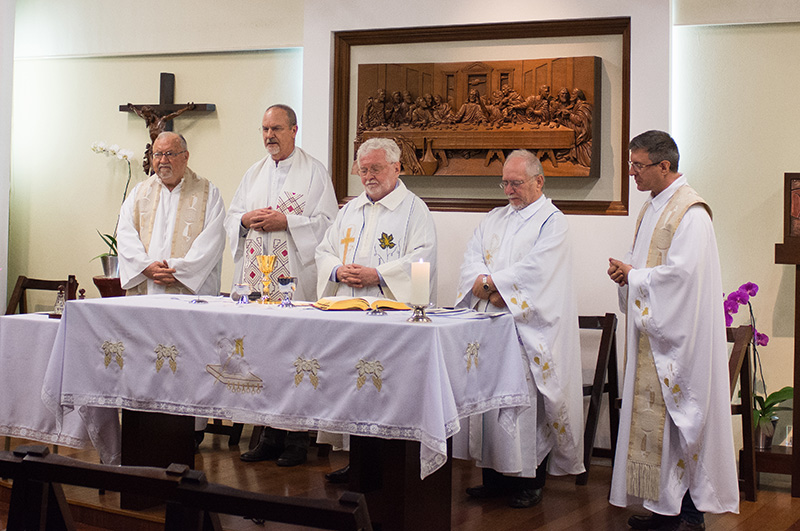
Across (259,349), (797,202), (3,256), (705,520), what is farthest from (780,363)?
(3,256)

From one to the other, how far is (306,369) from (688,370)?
70.1 inches

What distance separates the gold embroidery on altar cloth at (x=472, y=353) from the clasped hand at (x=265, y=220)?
6.25 ft

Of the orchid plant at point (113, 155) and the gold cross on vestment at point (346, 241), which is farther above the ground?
the orchid plant at point (113, 155)

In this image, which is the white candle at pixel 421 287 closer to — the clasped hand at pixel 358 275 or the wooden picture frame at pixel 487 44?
the clasped hand at pixel 358 275

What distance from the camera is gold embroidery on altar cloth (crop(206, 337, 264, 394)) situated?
4.02 m

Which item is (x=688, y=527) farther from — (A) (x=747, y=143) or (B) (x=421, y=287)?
(A) (x=747, y=143)

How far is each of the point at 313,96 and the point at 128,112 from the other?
175cm

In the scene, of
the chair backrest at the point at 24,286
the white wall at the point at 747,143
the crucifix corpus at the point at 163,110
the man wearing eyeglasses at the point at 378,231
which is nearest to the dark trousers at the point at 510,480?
the man wearing eyeglasses at the point at 378,231

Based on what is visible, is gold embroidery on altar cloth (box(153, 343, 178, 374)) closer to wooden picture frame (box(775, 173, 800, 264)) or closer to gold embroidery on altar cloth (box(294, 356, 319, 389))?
gold embroidery on altar cloth (box(294, 356, 319, 389))

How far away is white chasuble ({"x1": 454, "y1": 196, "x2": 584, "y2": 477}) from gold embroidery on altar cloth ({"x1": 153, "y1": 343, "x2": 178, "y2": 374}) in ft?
5.17

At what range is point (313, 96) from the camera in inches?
263

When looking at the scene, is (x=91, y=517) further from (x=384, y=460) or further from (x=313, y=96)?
(x=313, y=96)

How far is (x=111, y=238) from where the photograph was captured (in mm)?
7242

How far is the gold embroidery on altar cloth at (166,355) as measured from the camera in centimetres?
419
